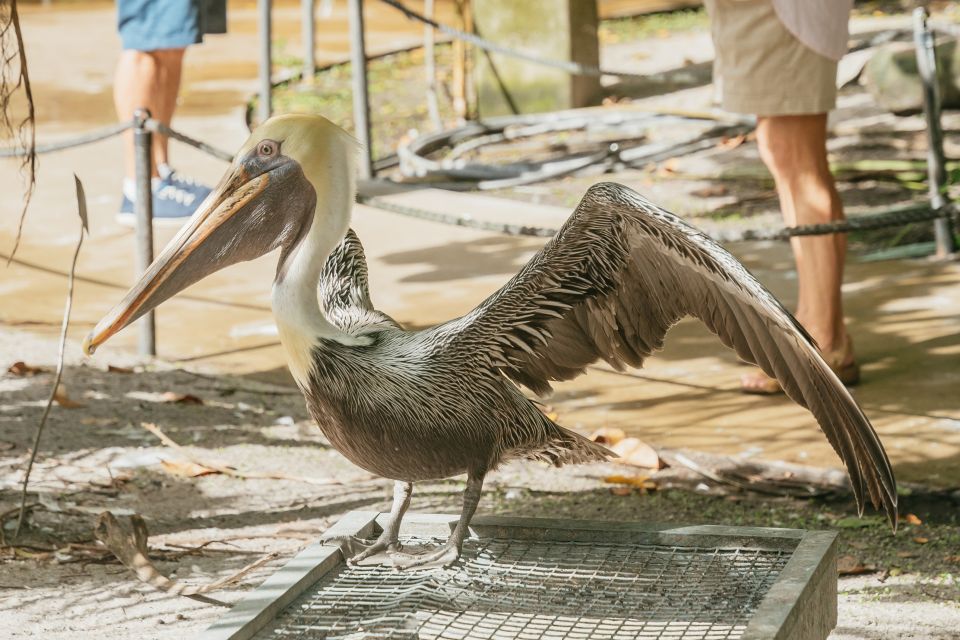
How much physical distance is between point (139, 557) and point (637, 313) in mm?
1312

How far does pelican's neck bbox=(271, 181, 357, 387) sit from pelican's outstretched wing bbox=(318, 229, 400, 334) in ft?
1.36

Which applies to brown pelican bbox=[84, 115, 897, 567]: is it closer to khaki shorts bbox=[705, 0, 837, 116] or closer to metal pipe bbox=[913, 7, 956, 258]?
khaki shorts bbox=[705, 0, 837, 116]

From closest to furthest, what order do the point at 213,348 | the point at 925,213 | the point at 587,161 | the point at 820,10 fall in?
1. the point at 820,10
2. the point at 925,213
3. the point at 213,348
4. the point at 587,161

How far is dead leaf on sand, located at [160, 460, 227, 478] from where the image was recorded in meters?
4.41

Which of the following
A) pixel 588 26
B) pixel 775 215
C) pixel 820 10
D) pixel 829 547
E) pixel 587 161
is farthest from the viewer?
pixel 588 26

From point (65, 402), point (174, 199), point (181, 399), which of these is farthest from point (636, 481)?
point (174, 199)

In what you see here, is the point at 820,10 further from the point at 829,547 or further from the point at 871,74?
the point at 871,74

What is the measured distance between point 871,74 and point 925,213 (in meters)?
2.62

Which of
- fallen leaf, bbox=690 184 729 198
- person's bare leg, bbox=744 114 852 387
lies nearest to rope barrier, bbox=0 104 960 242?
person's bare leg, bbox=744 114 852 387

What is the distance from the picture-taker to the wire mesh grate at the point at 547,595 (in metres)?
2.86

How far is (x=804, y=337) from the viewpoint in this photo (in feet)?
9.30

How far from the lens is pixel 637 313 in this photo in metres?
3.22

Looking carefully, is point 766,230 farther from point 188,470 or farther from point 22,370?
point 22,370

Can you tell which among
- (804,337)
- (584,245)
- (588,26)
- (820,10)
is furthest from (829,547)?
(588,26)
